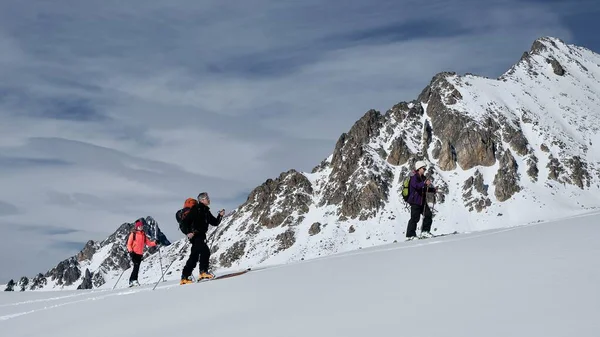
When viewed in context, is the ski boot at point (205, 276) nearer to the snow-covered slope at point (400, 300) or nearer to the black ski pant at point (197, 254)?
the black ski pant at point (197, 254)

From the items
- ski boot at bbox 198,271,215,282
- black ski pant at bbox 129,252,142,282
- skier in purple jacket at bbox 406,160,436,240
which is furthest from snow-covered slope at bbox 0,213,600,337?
black ski pant at bbox 129,252,142,282

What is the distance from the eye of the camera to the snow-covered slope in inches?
221

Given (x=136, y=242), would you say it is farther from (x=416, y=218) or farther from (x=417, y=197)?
(x=417, y=197)

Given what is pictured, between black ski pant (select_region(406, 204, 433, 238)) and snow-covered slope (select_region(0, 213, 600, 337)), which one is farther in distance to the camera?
black ski pant (select_region(406, 204, 433, 238))

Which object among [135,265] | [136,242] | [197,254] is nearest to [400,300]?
[197,254]

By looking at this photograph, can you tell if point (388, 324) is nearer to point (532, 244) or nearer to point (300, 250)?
point (532, 244)

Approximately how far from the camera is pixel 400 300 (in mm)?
6910

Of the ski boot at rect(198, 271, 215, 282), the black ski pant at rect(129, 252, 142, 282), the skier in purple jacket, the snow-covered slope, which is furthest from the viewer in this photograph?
the black ski pant at rect(129, 252, 142, 282)

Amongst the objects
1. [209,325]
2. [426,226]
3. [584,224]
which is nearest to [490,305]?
[209,325]

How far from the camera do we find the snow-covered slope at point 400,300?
5.62 meters

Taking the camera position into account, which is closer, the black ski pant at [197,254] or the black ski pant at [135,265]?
the black ski pant at [197,254]

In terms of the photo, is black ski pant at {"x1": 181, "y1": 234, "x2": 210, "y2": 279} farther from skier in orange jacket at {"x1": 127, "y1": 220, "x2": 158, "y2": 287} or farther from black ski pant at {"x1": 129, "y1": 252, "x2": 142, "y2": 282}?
black ski pant at {"x1": 129, "y1": 252, "x2": 142, "y2": 282}

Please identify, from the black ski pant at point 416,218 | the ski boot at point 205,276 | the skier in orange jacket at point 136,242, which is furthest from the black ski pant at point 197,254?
the black ski pant at point 416,218

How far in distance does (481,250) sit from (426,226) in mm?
10249
